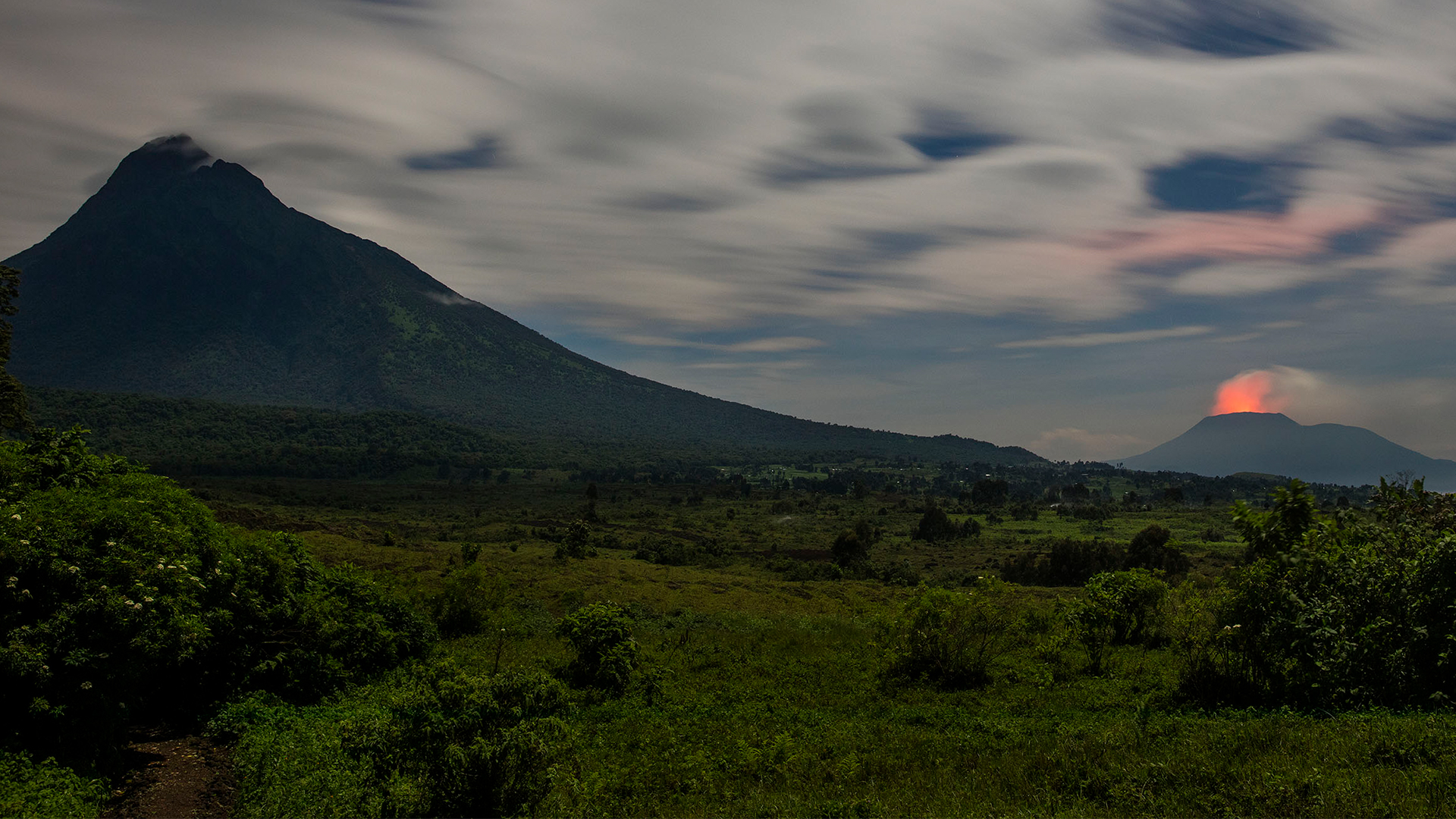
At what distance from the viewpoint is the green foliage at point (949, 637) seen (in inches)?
743

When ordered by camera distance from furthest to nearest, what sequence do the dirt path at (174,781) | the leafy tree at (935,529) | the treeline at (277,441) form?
the treeline at (277,441), the leafy tree at (935,529), the dirt path at (174,781)

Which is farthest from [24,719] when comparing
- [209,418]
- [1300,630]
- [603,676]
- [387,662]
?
[209,418]

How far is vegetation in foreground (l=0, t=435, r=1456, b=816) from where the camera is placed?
9656mm

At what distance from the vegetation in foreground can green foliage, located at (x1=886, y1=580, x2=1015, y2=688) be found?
0.06 meters

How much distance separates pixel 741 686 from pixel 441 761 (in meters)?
10.5

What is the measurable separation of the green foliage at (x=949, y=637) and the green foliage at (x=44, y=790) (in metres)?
15.8

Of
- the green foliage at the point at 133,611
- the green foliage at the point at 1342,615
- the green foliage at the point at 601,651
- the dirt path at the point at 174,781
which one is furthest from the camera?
the green foliage at the point at 601,651

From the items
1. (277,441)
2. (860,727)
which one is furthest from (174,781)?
(277,441)

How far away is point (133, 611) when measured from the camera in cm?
1130

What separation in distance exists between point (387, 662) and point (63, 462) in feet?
Answer: 25.9

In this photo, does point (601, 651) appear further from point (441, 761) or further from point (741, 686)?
point (441, 761)

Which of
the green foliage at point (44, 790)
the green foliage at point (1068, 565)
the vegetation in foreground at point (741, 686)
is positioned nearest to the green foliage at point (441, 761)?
the vegetation in foreground at point (741, 686)

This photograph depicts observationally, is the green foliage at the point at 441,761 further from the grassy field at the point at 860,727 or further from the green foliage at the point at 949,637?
the green foliage at the point at 949,637

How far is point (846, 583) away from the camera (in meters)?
47.6
